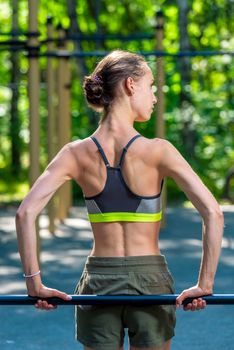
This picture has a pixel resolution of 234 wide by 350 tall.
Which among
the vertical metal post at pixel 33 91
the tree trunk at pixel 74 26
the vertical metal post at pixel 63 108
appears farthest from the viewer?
the tree trunk at pixel 74 26

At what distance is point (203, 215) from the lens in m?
2.87

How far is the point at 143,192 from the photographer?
299 centimetres

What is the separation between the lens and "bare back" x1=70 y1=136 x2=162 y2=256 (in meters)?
2.97

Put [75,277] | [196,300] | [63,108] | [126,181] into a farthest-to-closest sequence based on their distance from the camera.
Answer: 1. [63,108]
2. [75,277]
3. [126,181]
4. [196,300]

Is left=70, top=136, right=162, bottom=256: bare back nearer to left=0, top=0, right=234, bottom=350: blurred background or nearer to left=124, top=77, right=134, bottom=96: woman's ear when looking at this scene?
left=124, top=77, right=134, bottom=96: woman's ear

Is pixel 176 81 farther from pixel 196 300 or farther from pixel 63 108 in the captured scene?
pixel 196 300

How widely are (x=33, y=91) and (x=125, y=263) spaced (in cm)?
440

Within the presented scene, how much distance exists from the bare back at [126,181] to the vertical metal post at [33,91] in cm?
427

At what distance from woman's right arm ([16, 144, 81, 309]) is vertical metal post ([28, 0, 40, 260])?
432 cm

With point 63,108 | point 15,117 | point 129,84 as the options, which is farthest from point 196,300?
point 15,117

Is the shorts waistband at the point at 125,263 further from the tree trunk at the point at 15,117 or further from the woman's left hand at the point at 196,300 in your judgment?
the tree trunk at the point at 15,117

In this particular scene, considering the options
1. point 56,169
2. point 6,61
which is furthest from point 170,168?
point 6,61

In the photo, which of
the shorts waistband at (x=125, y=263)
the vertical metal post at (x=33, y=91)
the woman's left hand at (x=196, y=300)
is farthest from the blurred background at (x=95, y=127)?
the woman's left hand at (x=196, y=300)

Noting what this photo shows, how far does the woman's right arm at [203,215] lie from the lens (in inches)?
112
